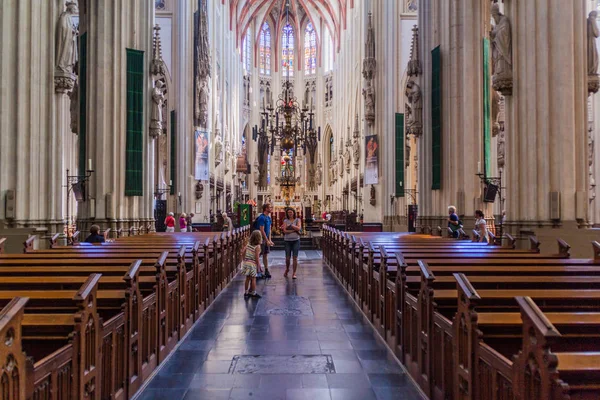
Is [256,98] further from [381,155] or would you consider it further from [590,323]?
[590,323]

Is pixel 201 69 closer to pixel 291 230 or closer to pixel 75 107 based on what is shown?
pixel 75 107

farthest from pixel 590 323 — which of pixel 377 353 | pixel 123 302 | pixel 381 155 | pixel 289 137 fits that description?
pixel 289 137

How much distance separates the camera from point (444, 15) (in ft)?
48.7

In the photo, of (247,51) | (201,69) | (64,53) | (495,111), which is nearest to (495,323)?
(64,53)

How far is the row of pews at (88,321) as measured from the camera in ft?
8.63

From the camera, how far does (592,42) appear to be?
9883 mm

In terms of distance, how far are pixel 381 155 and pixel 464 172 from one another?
9846 millimetres

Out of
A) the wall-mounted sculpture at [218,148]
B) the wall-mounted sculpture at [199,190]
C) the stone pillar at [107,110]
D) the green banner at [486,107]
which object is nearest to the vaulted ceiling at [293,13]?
the wall-mounted sculpture at [218,148]

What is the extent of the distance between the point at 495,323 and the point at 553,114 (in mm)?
7433

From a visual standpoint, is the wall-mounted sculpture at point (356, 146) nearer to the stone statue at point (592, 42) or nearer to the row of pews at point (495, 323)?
the stone statue at point (592, 42)

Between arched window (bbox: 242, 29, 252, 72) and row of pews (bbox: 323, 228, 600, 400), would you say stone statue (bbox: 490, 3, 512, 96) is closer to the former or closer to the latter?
row of pews (bbox: 323, 228, 600, 400)

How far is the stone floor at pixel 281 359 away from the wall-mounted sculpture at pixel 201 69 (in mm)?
16852

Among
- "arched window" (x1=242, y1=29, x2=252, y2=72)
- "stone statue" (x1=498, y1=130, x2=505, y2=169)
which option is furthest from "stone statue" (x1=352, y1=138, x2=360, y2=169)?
"arched window" (x1=242, y1=29, x2=252, y2=72)

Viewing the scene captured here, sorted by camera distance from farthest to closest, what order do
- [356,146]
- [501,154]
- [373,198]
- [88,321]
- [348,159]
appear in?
[348,159], [356,146], [373,198], [501,154], [88,321]
